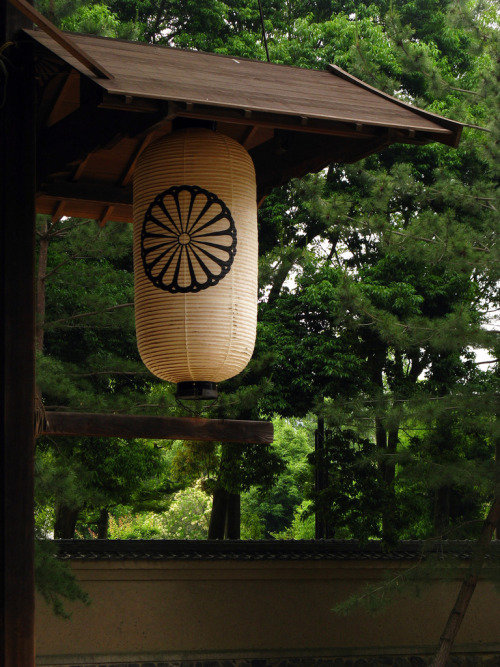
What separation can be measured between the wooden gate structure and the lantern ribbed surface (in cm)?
13

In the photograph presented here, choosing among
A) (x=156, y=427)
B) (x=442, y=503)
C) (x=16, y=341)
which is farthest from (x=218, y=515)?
(x=16, y=341)

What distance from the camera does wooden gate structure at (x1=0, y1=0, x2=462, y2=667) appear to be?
1700 mm

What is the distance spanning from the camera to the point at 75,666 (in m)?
7.46

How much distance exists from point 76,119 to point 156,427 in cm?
102

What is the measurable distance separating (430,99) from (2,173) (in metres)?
9.51

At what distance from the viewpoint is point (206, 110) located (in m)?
1.70

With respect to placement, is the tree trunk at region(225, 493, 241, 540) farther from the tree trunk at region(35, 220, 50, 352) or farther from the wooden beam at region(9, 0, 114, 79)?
the wooden beam at region(9, 0, 114, 79)

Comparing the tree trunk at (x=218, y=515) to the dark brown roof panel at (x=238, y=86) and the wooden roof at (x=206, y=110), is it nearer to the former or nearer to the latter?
the wooden roof at (x=206, y=110)

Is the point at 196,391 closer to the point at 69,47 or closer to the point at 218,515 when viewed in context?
the point at 69,47

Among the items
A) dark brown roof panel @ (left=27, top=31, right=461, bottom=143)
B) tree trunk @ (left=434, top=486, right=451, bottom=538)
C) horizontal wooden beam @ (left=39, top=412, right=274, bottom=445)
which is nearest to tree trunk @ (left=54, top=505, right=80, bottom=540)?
tree trunk @ (left=434, top=486, right=451, bottom=538)

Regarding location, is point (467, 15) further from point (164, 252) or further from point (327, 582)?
point (164, 252)

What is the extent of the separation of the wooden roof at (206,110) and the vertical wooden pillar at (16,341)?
0.08 metres

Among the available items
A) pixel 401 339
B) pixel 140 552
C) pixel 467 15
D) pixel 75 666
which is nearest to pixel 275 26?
pixel 467 15

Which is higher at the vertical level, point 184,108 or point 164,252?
point 184,108
